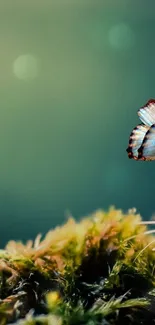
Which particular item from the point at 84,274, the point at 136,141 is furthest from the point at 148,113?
the point at 84,274

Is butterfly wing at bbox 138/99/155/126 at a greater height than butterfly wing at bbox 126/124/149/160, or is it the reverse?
butterfly wing at bbox 138/99/155/126

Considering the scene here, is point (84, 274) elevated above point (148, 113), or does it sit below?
below

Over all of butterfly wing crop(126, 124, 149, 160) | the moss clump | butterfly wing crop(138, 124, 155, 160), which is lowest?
the moss clump

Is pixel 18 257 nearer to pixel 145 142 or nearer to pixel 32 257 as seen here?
pixel 32 257

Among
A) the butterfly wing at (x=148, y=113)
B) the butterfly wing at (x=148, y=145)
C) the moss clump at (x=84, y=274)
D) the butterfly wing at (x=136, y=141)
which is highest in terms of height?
the butterfly wing at (x=148, y=113)

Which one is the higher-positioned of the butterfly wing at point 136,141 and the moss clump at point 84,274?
the butterfly wing at point 136,141

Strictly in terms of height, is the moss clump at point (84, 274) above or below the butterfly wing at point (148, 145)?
below

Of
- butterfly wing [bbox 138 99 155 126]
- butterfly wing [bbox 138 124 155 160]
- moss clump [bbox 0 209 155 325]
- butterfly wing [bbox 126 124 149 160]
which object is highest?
butterfly wing [bbox 138 99 155 126]

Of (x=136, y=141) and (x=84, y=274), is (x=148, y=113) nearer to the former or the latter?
(x=136, y=141)

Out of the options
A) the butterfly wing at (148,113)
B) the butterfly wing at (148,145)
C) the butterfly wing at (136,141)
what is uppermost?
the butterfly wing at (148,113)
